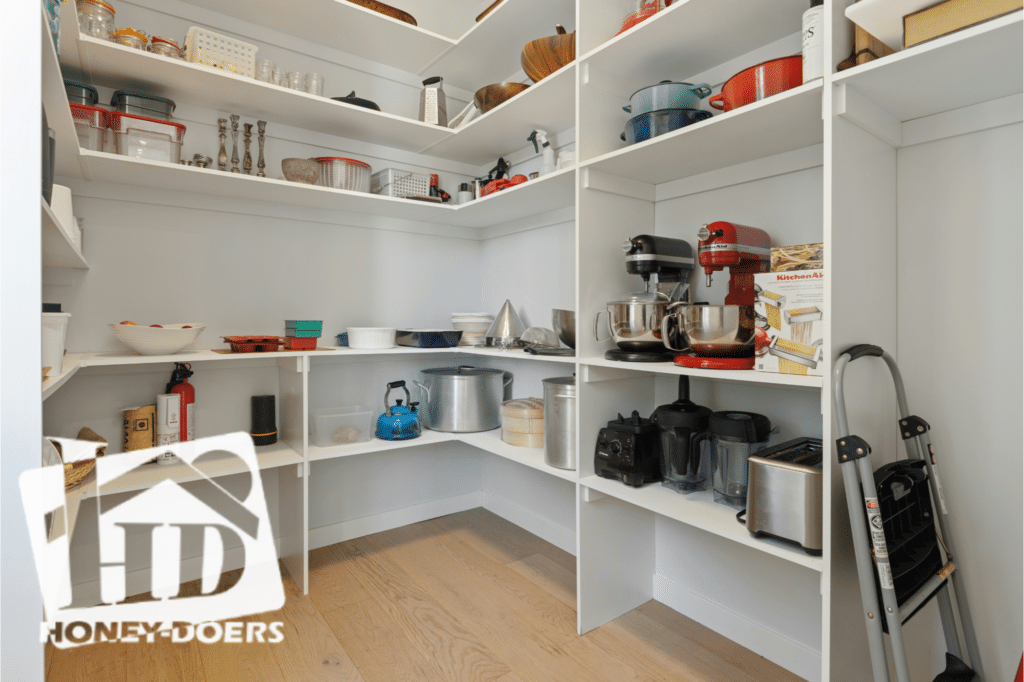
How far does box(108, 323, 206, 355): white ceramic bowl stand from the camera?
6.37ft

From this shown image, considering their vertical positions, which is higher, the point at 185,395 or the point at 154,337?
the point at 154,337

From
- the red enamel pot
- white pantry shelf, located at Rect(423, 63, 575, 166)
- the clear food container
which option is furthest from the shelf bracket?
the clear food container

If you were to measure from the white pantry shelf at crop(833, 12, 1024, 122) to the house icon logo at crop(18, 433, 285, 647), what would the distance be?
243cm

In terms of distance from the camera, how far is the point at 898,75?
1218 millimetres

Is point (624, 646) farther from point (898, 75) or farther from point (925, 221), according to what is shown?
point (898, 75)

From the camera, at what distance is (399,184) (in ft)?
8.64

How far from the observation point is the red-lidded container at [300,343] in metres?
2.33

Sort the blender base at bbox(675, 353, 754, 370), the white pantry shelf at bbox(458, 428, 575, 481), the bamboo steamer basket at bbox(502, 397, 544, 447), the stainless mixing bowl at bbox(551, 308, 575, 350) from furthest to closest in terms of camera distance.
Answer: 1. the bamboo steamer basket at bbox(502, 397, 544, 447)
2. the stainless mixing bowl at bbox(551, 308, 575, 350)
3. the white pantry shelf at bbox(458, 428, 575, 481)
4. the blender base at bbox(675, 353, 754, 370)

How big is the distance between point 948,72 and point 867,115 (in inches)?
6.9

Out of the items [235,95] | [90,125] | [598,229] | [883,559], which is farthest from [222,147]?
[883,559]

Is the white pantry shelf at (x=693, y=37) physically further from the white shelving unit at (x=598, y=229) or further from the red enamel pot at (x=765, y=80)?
the red enamel pot at (x=765, y=80)

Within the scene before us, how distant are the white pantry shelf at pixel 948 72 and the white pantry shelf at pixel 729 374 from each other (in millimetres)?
709

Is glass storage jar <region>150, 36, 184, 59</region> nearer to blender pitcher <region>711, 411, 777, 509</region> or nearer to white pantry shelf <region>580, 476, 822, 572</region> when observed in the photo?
white pantry shelf <region>580, 476, 822, 572</region>

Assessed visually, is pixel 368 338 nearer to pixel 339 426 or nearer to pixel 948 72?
pixel 339 426
